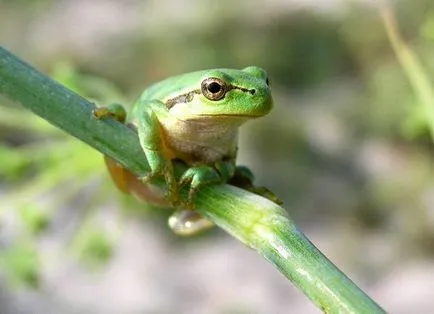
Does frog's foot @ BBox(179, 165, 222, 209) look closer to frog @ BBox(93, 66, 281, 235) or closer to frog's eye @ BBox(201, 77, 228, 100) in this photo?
frog @ BBox(93, 66, 281, 235)

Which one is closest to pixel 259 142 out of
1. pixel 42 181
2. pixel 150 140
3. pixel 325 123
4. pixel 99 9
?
pixel 325 123

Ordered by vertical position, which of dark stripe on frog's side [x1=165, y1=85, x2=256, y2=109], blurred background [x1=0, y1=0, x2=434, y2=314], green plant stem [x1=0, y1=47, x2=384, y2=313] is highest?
blurred background [x1=0, y1=0, x2=434, y2=314]

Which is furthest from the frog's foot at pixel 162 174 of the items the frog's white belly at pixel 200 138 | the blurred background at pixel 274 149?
the blurred background at pixel 274 149

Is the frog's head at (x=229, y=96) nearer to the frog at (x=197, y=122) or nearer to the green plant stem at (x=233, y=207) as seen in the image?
the frog at (x=197, y=122)

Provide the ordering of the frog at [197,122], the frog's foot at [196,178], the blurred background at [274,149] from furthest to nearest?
the blurred background at [274,149]
the frog at [197,122]
the frog's foot at [196,178]

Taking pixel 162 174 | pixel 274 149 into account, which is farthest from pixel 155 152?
pixel 274 149

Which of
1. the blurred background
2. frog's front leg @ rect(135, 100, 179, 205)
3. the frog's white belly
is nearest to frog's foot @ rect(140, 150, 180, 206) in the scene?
frog's front leg @ rect(135, 100, 179, 205)
